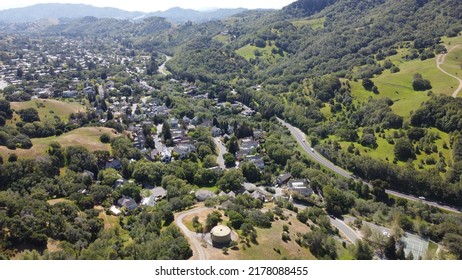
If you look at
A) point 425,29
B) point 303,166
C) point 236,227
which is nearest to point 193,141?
point 303,166

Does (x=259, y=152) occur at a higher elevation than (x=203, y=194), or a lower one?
lower

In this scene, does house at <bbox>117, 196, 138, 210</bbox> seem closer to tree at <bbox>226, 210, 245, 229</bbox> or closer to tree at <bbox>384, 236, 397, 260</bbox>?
tree at <bbox>226, 210, 245, 229</bbox>

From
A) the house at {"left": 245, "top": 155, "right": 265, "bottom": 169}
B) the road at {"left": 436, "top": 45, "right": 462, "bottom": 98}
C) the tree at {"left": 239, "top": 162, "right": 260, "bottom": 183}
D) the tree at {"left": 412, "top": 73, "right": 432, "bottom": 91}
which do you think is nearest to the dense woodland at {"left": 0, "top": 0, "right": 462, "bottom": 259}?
the tree at {"left": 412, "top": 73, "right": 432, "bottom": 91}

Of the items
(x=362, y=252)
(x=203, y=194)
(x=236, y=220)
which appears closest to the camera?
(x=362, y=252)

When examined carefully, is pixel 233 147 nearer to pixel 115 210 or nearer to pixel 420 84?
pixel 115 210

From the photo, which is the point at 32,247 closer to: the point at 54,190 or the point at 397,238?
the point at 54,190

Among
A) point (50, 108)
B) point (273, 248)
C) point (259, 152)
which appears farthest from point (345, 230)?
point (50, 108)
